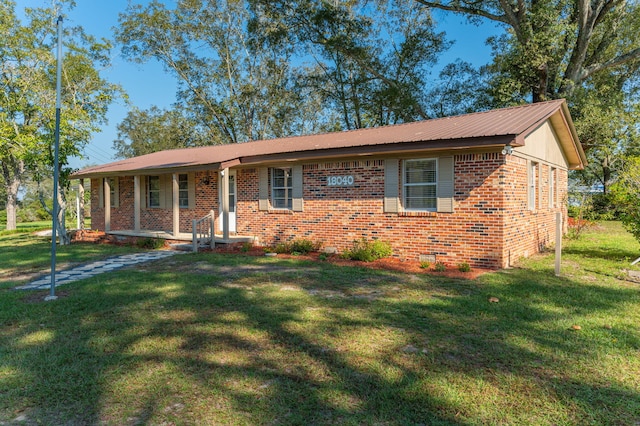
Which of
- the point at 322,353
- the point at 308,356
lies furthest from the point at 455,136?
the point at 308,356

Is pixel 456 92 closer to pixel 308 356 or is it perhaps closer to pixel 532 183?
pixel 532 183

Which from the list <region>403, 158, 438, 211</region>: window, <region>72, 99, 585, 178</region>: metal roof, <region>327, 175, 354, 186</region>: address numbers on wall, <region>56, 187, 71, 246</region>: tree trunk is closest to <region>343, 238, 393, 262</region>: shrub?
<region>403, 158, 438, 211</region>: window

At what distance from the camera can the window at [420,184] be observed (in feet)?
30.7

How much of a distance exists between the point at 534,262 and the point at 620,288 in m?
2.55

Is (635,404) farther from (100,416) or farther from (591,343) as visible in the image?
(100,416)

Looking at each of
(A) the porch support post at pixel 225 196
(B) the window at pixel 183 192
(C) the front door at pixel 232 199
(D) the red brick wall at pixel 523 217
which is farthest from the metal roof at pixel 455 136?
(B) the window at pixel 183 192

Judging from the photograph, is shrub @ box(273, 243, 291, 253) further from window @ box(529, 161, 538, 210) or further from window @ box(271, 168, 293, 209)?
window @ box(529, 161, 538, 210)

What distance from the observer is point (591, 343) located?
14.1 feet

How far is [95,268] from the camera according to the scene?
9.20 m

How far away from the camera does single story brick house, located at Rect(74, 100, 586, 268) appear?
8.59 metres

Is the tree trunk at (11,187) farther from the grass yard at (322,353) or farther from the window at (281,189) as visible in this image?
the grass yard at (322,353)

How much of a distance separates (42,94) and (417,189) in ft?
43.9

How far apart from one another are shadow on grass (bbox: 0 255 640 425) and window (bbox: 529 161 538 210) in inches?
174

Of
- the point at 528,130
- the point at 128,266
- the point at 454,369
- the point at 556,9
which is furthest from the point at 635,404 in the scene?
the point at 556,9
